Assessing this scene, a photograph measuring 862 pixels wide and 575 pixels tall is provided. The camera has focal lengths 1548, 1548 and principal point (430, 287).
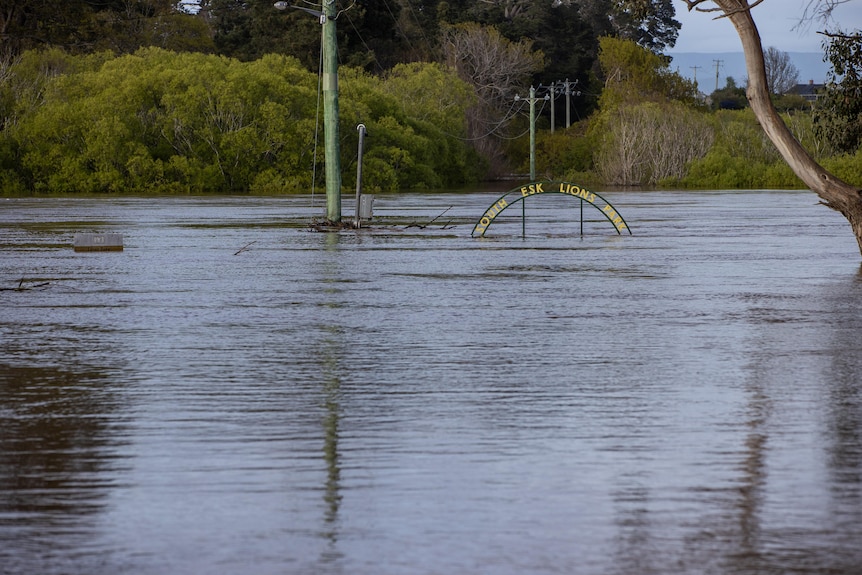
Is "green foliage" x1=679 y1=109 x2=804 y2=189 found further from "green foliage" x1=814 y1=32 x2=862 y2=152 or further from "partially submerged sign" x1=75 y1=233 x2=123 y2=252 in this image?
"partially submerged sign" x1=75 y1=233 x2=123 y2=252

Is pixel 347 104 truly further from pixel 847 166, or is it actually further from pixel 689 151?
pixel 847 166

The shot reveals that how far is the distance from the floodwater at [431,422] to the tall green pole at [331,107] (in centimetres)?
1237

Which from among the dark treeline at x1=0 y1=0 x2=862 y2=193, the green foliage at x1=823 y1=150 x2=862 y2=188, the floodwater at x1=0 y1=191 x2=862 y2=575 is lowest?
the floodwater at x1=0 y1=191 x2=862 y2=575

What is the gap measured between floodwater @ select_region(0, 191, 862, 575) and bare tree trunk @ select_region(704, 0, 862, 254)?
218cm

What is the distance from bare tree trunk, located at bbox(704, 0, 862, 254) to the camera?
22.5 m

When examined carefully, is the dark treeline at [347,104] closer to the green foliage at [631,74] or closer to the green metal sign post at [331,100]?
the green foliage at [631,74]

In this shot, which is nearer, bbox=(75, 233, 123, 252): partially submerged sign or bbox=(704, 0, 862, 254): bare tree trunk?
bbox=(704, 0, 862, 254): bare tree trunk

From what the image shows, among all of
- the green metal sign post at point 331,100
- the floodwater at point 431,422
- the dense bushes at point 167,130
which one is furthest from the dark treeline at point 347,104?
the floodwater at point 431,422

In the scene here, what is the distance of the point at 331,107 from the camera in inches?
1293

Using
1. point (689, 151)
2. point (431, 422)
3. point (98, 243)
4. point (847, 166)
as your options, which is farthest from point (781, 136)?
point (689, 151)

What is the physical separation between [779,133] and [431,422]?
635 inches

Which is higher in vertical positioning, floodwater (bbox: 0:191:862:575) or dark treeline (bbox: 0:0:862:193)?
dark treeline (bbox: 0:0:862:193)

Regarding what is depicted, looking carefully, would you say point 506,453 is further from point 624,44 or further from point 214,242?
point 624,44

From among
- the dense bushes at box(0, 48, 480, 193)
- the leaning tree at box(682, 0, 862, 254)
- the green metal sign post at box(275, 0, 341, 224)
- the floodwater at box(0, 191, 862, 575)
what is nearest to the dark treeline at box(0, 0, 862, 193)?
the dense bushes at box(0, 48, 480, 193)
